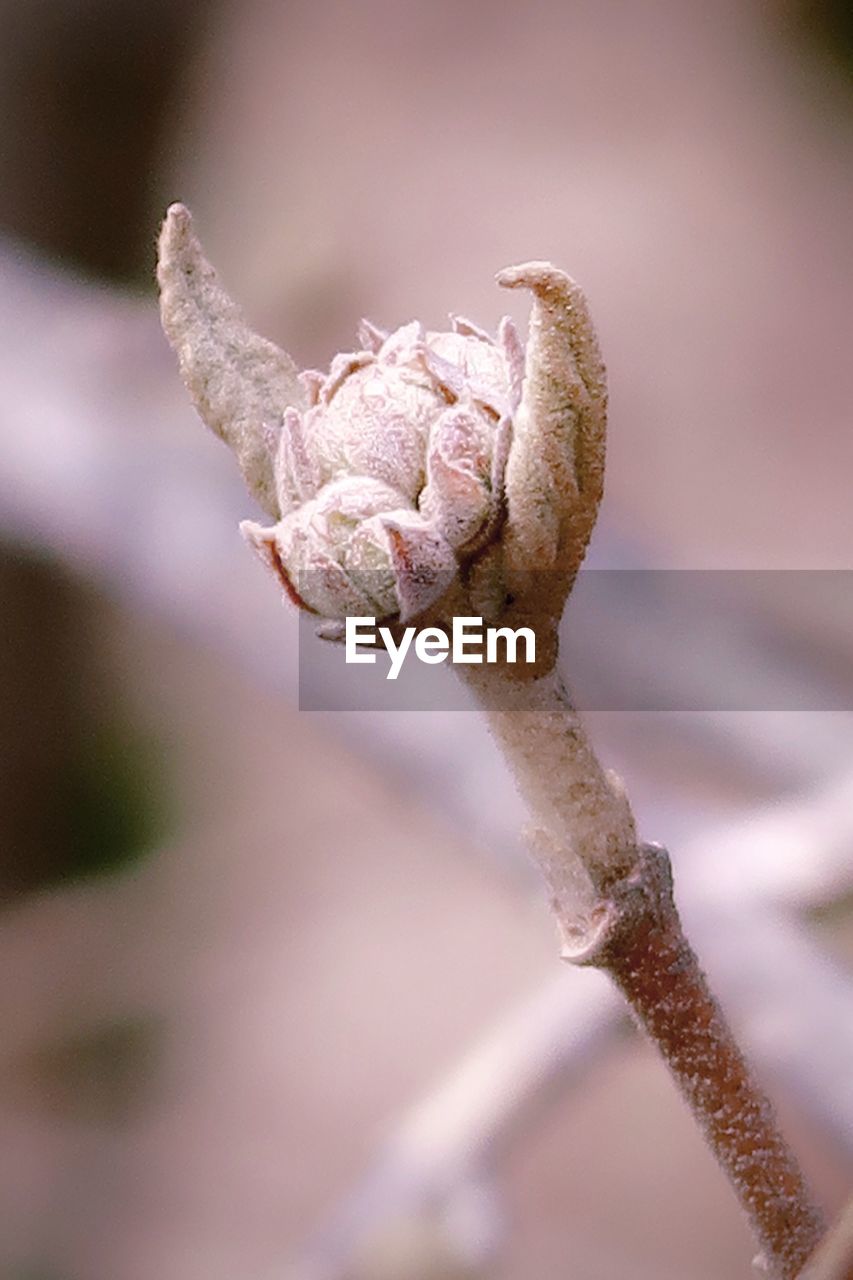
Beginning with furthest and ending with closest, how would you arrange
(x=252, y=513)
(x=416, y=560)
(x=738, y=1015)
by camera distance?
(x=252, y=513) → (x=738, y=1015) → (x=416, y=560)

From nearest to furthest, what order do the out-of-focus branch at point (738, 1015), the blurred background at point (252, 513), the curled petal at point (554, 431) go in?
the curled petal at point (554, 431) < the out-of-focus branch at point (738, 1015) < the blurred background at point (252, 513)

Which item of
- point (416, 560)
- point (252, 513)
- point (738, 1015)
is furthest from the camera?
point (252, 513)

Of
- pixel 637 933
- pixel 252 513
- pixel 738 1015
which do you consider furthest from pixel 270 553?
pixel 252 513

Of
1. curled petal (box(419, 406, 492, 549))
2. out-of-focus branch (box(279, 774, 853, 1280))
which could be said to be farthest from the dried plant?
out-of-focus branch (box(279, 774, 853, 1280))

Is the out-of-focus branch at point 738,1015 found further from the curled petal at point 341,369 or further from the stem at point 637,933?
the curled petal at point 341,369

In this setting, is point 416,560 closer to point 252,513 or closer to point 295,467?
point 295,467

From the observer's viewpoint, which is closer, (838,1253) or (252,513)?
A: (838,1253)

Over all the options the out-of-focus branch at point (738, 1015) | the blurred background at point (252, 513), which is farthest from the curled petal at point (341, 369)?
the blurred background at point (252, 513)
